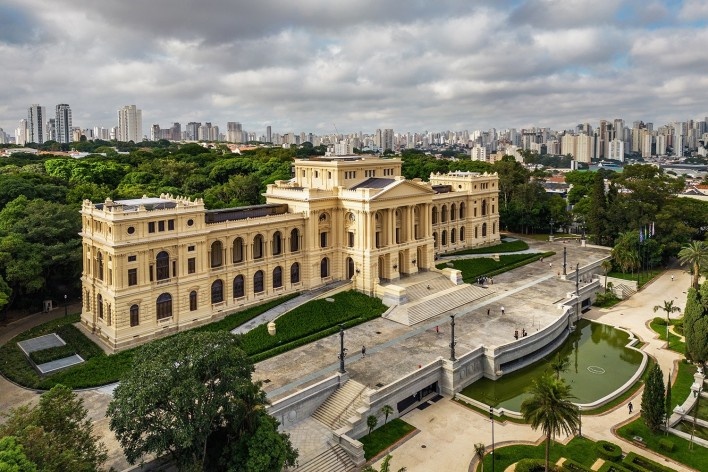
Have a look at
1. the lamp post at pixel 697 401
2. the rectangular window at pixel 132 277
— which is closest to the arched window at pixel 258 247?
the rectangular window at pixel 132 277

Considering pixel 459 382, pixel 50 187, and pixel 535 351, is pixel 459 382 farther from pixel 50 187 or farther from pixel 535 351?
pixel 50 187

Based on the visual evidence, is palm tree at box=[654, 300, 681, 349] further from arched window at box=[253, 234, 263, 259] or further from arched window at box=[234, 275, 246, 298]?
arched window at box=[234, 275, 246, 298]

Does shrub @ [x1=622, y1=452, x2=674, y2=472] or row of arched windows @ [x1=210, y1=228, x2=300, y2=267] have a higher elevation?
row of arched windows @ [x1=210, y1=228, x2=300, y2=267]

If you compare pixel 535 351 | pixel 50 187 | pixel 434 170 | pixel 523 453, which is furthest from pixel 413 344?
pixel 434 170

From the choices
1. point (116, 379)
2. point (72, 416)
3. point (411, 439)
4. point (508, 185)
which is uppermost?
point (508, 185)

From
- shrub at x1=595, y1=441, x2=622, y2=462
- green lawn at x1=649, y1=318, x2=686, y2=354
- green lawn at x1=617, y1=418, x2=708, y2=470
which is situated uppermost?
green lawn at x1=649, y1=318, x2=686, y2=354

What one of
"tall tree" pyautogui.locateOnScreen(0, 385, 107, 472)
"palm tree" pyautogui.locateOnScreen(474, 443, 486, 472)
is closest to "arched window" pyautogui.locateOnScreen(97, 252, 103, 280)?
Result: "tall tree" pyautogui.locateOnScreen(0, 385, 107, 472)
